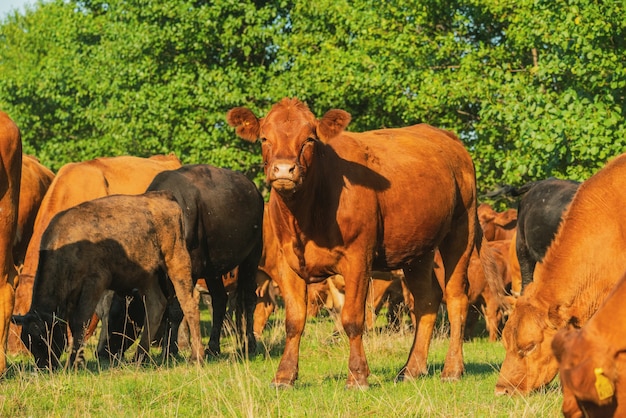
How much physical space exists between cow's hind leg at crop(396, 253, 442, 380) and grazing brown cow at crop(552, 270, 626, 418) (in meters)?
5.31

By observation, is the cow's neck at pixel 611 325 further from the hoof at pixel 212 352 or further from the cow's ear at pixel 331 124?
the hoof at pixel 212 352

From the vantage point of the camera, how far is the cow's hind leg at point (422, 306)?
1056cm

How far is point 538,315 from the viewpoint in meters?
8.00

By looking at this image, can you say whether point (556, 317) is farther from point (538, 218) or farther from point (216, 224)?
point (538, 218)

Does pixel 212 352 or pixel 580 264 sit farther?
pixel 212 352

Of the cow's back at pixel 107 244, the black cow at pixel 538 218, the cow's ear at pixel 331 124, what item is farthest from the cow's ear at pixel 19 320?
the black cow at pixel 538 218

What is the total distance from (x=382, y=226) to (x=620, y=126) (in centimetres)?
1142

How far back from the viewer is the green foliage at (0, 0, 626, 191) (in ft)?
68.1

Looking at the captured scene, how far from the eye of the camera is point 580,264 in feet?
25.4

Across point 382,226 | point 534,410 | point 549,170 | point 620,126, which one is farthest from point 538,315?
point 549,170

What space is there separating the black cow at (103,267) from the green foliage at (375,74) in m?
10.6

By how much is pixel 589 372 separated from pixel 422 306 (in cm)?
604

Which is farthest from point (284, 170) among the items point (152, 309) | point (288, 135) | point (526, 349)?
point (152, 309)

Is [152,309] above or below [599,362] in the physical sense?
below
